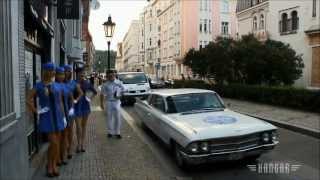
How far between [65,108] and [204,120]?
8.15 feet

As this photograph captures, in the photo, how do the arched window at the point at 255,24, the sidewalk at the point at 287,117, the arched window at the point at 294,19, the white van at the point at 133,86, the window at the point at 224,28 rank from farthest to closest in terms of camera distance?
the window at the point at 224,28
the arched window at the point at 255,24
the arched window at the point at 294,19
the white van at the point at 133,86
the sidewalk at the point at 287,117

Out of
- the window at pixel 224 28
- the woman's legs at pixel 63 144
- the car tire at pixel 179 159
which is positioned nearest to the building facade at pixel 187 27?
the window at pixel 224 28

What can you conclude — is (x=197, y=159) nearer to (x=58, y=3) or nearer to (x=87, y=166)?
(x=87, y=166)

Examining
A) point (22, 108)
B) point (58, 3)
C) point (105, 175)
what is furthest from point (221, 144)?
point (58, 3)

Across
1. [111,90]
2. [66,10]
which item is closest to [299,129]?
[111,90]

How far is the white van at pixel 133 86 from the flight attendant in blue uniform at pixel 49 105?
1575cm

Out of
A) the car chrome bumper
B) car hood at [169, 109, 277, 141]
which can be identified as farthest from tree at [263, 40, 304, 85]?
the car chrome bumper

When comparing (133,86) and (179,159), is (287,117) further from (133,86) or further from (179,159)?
(133,86)

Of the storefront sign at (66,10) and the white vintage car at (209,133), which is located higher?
the storefront sign at (66,10)

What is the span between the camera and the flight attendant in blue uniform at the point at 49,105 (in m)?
6.77

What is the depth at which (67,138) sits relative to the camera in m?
8.48

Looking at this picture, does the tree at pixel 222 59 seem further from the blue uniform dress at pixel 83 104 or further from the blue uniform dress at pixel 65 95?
the blue uniform dress at pixel 65 95

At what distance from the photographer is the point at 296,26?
3584 centimetres

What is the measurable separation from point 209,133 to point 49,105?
259 centimetres
